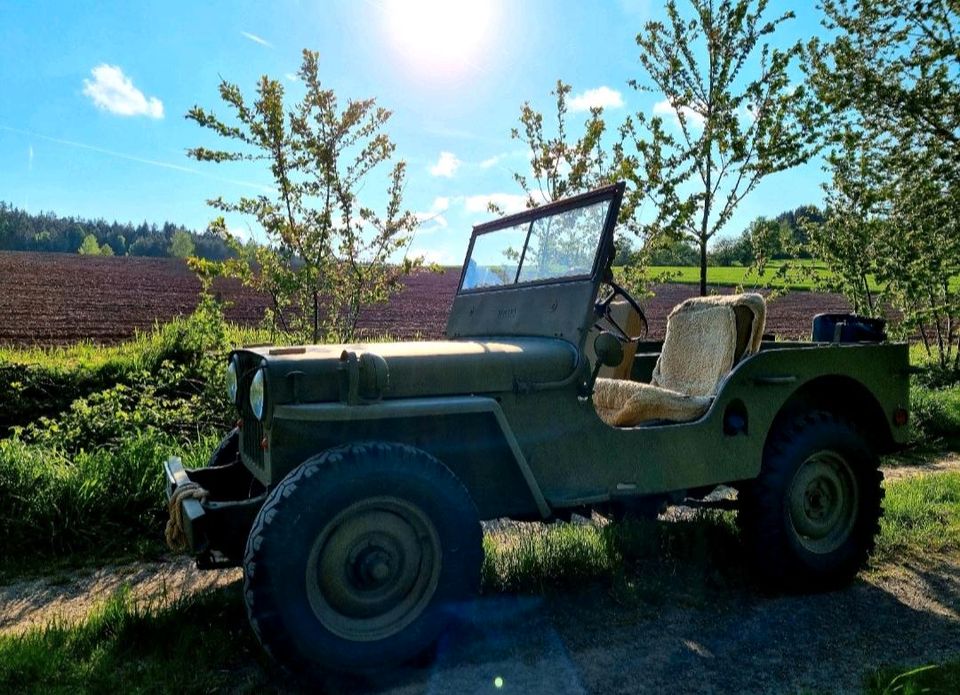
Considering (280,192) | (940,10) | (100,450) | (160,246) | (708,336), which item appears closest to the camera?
(708,336)

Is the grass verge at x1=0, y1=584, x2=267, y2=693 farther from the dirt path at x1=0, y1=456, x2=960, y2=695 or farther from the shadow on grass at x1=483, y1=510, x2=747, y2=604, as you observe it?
the shadow on grass at x1=483, y1=510, x2=747, y2=604

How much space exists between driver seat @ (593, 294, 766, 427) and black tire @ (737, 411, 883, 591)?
1.80 feet

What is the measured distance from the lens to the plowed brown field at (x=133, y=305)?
1781 centimetres

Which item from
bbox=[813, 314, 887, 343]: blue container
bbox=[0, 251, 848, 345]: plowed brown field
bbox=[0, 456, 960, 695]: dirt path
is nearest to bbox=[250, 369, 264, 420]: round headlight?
bbox=[0, 456, 960, 695]: dirt path

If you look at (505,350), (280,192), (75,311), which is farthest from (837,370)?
(75,311)

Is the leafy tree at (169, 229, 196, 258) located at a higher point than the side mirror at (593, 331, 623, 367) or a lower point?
higher

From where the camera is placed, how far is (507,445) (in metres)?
3.32

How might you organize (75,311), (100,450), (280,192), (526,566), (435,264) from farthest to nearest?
(75,311), (435,264), (280,192), (100,450), (526,566)

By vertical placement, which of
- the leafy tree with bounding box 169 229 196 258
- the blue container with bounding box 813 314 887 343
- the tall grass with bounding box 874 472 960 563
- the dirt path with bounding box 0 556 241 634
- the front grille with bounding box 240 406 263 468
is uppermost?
the leafy tree with bounding box 169 229 196 258

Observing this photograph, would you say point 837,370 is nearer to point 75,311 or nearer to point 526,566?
point 526,566

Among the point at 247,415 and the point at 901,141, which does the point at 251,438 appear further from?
the point at 901,141

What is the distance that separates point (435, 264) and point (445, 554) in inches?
223

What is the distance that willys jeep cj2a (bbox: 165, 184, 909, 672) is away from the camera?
291cm

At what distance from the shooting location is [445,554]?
304 centimetres
